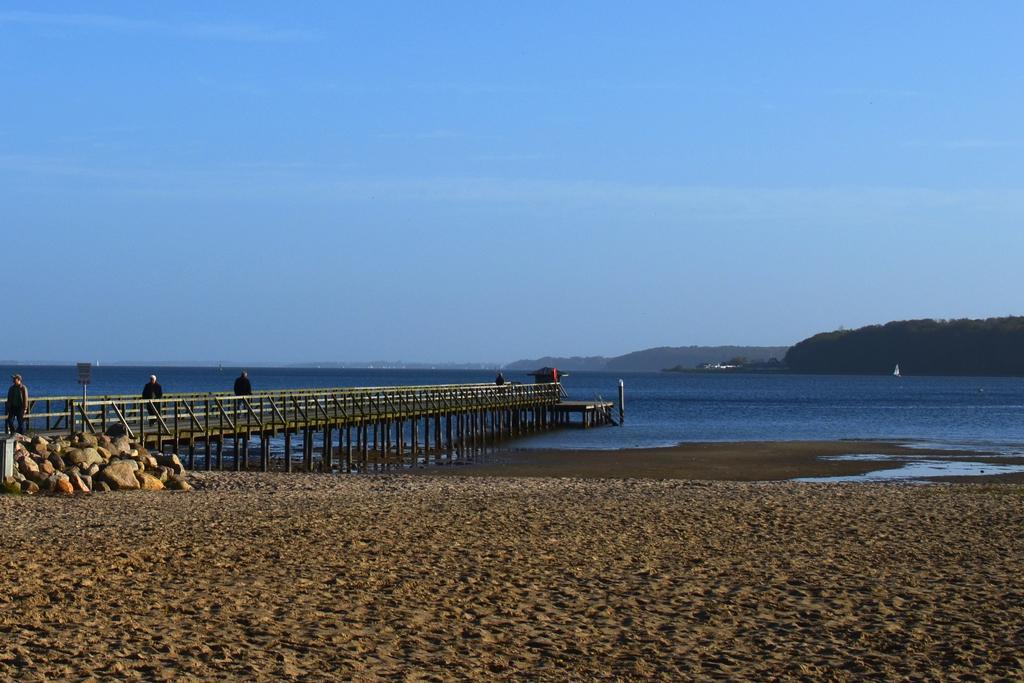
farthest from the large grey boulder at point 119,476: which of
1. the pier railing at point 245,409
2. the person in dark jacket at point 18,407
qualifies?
the person in dark jacket at point 18,407

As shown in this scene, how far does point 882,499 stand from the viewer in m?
21.1

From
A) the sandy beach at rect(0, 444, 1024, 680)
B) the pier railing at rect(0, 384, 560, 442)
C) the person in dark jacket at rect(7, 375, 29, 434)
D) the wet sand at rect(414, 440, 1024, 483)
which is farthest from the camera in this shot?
the wet sand at rect(414, 440, 1024, 483)

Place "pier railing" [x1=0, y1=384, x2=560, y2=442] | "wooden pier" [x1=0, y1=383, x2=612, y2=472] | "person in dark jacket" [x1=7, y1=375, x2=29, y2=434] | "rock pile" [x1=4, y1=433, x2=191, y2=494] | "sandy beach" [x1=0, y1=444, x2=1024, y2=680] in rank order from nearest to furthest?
1. "sandy beach" [x1=0, y1=444, x2=1024, y2=680]
2. "rock pile" [x1=4, y1=433, x2=191, y2=494]
3. "person in dark jacket" [x1=7, y1=375, x2=29, y2=434]
4. "pier railing" [x1=0, y1=384, x2=560, y2=442]
5. "wooden pier" [x1=0, y1=383, x2=612, y2=472]

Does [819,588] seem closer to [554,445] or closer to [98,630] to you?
[98,630]

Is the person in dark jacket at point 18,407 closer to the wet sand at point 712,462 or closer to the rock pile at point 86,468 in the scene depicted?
the rock pile at point 86,468

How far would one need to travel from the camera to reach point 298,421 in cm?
3631

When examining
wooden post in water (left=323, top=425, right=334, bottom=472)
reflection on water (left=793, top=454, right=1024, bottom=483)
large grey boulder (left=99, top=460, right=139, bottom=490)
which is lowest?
reflection on water (left=793, top=454, right=1024, bottom=483)

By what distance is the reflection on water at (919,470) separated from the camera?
29.7m

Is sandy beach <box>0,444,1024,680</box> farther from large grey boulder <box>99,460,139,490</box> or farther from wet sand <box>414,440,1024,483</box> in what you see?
wet sand <box>414,440,1024,483</box>

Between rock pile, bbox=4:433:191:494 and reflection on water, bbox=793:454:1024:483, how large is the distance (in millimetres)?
14627

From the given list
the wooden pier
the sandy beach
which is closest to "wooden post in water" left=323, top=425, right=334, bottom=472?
the wooden pier

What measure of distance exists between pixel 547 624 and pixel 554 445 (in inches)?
1401

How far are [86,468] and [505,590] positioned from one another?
11.9 metres

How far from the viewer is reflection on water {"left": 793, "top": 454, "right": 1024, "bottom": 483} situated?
29.7 metres
